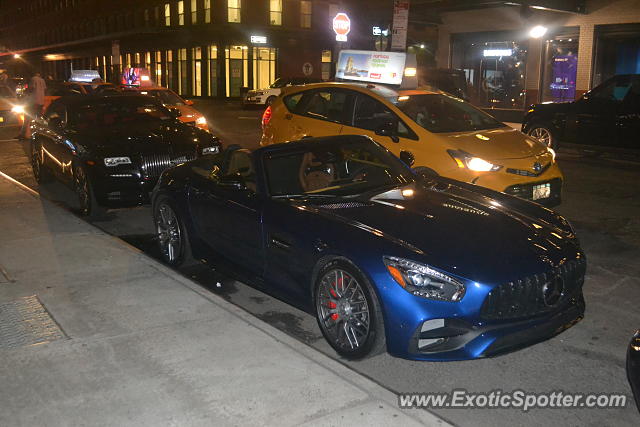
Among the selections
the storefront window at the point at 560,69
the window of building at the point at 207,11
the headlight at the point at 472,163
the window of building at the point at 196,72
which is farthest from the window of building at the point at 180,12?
the headlight at the point at 472,163

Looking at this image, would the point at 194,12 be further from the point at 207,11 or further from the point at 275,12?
the point at 275,12

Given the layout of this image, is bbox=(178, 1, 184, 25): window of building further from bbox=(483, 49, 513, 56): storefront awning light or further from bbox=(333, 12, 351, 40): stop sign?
bbox=(483, 49, 513, 56): storefront awning light

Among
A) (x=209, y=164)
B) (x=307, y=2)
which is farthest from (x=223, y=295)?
(x=307, y=2)

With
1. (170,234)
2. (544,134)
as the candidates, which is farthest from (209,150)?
(544,134)

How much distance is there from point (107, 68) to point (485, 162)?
7043cm

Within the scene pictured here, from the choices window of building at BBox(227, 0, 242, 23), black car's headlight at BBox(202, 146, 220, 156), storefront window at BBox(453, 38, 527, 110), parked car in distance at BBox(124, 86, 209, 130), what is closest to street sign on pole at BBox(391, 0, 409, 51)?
parked car in distance at BBox(124, 86, 209, 130)

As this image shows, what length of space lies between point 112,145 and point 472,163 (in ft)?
15.3

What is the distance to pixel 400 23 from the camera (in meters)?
15.9

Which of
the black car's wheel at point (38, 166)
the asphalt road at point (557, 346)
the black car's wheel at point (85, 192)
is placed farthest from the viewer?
the black car's wheel at point (38, 166)

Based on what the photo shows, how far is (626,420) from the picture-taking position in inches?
152

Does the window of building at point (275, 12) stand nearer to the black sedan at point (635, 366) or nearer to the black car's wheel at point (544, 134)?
the black car's wheel at point (544, 134)

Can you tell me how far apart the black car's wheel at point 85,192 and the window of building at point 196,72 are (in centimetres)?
4341

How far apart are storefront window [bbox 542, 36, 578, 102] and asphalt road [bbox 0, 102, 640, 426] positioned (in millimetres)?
15172

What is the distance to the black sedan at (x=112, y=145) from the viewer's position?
8719 mm
